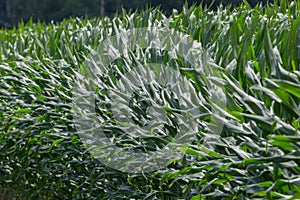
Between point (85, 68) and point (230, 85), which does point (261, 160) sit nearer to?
point (230, 85)

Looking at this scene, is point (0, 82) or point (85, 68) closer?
point (85, 68)

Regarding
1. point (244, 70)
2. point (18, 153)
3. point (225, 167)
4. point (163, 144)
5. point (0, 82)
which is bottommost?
point (18, 153)

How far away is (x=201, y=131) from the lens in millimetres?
2826

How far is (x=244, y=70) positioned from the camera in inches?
108

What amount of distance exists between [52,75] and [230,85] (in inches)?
97.2

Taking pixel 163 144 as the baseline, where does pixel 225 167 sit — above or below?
above

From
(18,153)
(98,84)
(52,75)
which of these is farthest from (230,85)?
(18,153)

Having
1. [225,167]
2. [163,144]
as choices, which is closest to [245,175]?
[225,167]

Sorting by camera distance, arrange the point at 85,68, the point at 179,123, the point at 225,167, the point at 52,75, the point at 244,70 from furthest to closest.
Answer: the point at 52,75 → the point at 85,68 → the point at 179,123 → the point at 244,70 → the point at 225,167

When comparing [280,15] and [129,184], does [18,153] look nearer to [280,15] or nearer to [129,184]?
[129,184]

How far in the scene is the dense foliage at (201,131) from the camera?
224 cm

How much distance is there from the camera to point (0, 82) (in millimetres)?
5605

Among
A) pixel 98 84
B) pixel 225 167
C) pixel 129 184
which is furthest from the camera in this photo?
pixel 98 84

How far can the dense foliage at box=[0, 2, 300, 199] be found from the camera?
2.24 metres
